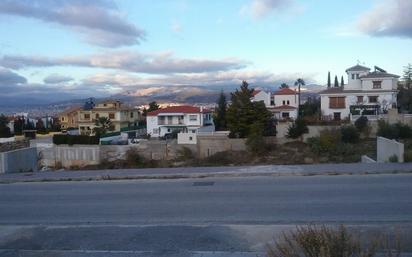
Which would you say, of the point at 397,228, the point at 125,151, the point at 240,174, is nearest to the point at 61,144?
the point at 125,151

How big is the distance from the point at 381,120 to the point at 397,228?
39299 mm

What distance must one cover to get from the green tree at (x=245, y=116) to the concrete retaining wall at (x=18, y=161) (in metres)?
30.2

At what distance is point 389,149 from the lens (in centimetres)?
1780

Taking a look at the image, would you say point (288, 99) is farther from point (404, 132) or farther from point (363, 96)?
point (404, 132)

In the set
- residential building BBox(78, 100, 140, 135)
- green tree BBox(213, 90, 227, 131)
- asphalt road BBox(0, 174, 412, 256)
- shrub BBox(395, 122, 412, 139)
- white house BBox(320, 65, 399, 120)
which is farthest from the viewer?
residential building BBox(78, 100, 140, 135)

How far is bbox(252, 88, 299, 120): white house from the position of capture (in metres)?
71.3

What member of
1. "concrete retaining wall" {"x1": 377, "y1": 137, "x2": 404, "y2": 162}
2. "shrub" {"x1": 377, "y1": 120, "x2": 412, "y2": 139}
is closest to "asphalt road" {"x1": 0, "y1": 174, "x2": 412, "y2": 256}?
"concrete retaining wall" {"x1": 377, "y1": 137, "x2": 404, "y2": 162}

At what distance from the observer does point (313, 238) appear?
4.59 meters

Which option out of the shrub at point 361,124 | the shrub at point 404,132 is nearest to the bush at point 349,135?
the shrub at point 361,124

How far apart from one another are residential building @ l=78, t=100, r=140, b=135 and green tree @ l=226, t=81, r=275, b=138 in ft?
109

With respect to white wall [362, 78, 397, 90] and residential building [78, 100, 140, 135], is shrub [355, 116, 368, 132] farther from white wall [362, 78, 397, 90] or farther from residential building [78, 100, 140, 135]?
residential building [78, 100, 140, 135]

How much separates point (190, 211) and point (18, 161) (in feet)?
38.2

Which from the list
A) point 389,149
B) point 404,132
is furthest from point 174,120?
point 389,149

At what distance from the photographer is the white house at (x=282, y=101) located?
7131cm
